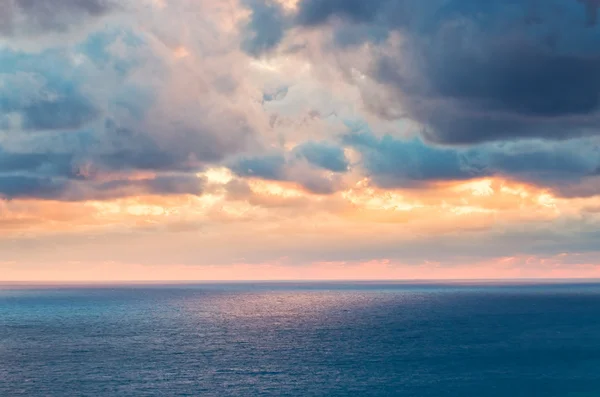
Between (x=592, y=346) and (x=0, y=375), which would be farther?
(x=592, y=346)

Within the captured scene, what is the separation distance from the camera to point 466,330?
182m

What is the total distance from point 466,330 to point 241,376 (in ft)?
306

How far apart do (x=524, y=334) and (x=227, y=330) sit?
89286 millimetres

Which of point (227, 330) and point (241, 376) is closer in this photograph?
point (241, 376)

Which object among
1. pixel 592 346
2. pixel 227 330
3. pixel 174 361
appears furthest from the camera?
pixel 227 330

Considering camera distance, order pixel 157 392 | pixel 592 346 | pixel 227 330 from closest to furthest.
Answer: pixel 157 392 < pixel 592 346 < pixel 227 330

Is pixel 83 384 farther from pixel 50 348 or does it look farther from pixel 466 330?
pixel 466 330

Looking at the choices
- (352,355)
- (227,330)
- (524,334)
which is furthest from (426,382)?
(227,330)

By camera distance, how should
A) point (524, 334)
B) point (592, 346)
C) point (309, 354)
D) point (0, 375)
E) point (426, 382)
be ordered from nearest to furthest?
point (426, 382), point (0, 375), point (309, 354), point (592, 346), point (524, 334)

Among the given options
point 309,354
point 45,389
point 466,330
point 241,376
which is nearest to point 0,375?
point 45,389

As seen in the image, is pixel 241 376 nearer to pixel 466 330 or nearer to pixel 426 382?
pixel 426 382

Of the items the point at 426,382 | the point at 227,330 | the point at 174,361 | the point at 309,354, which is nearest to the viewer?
the point at 426,382

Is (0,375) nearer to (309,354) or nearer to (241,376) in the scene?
(241,376)

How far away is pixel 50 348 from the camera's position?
149 metres
